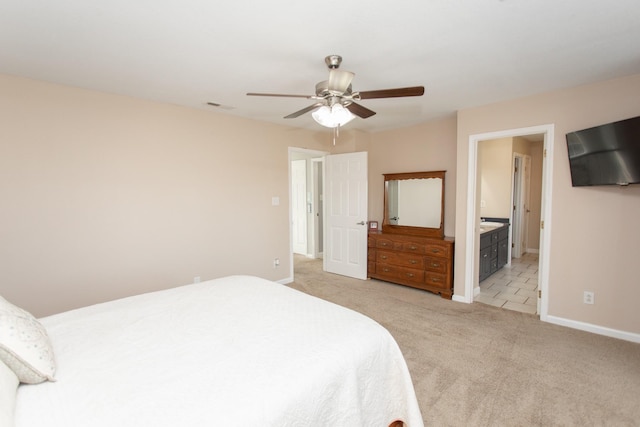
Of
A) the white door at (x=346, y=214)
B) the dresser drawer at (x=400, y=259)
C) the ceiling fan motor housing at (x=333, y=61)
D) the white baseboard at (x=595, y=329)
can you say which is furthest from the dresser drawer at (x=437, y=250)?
the ceiling fan motor housing at (x=333, y=61)

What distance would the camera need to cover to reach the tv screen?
253 centimetres

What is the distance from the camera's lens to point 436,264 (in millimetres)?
3945

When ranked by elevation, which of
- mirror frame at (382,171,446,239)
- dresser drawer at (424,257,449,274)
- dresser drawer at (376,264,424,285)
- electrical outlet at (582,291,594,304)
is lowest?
dresser drawer at (376,264,424,285)

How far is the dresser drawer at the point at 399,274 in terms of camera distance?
4.13 m

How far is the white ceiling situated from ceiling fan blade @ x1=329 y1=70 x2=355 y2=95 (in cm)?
22

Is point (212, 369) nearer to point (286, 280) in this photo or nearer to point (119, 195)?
point (119, 195)

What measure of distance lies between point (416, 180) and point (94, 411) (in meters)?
4.32

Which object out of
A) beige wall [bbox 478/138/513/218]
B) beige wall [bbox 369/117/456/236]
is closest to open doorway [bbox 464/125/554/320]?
beige wall [bbox 369/117/456/236]

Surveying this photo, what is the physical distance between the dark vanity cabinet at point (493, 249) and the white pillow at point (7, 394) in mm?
4620

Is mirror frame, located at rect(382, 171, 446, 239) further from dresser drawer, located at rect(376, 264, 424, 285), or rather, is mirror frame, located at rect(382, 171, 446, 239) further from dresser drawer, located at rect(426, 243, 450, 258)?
dresser drawer, located at rect(376, 264, 424, 285)

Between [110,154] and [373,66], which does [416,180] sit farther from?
[110,154]

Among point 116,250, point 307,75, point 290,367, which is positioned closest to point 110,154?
point 116,250

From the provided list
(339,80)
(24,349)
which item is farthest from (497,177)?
(24,349)

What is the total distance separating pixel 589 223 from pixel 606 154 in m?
0.66
